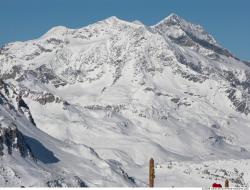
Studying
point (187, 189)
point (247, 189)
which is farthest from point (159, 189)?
point (247, 189)

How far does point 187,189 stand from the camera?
4104 inches

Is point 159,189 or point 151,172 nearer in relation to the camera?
point 159,189

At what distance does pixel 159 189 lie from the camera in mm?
102750

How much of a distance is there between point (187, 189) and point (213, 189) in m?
5.53

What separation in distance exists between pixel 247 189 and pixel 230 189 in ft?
11.8

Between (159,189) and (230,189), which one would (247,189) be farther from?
(159,189)

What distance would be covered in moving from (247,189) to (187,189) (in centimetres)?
703

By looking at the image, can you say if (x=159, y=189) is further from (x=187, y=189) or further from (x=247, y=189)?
(x=247, y=189)

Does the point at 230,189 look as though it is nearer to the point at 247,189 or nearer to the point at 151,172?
the point at 247,189

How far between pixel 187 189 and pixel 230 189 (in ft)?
21.1

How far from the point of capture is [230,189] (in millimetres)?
99688

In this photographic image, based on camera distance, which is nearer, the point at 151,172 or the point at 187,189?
the point at 187,189

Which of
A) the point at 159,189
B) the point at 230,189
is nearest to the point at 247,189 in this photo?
the point at 230,189

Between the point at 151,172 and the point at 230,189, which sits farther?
the point at 151,172
